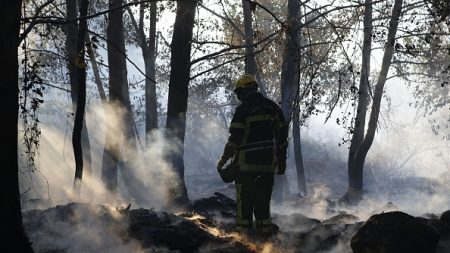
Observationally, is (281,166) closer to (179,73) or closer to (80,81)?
(80,81)

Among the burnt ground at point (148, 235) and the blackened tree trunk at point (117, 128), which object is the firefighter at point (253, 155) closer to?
the burnt ground at point (148, 235)

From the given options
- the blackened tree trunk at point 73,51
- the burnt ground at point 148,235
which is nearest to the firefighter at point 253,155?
the burnt ground at point 148,235

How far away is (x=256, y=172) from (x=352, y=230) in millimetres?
1444

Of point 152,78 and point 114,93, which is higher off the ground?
point 152,78

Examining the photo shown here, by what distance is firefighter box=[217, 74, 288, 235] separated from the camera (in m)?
6.28

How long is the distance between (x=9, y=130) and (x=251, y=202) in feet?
10.7

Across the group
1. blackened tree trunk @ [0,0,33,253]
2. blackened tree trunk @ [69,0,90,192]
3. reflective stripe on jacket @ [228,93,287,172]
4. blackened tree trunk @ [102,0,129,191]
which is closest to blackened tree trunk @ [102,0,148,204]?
blackened tree trunk @ [102,0,129,191]

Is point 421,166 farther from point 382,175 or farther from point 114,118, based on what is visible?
point 114,118

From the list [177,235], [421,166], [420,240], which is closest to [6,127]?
[177,235]

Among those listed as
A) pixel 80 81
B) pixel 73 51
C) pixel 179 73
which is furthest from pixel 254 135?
pixel 73 51

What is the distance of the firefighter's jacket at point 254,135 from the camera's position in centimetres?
625

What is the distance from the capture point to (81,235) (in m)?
5.72

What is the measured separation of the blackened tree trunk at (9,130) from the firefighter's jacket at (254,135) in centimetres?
275

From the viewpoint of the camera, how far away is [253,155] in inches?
249
